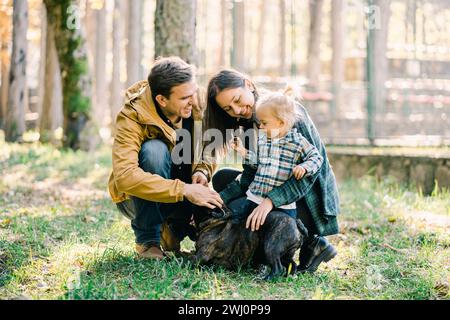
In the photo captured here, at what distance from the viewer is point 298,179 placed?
373cm

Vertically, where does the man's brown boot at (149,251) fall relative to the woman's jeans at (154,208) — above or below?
below

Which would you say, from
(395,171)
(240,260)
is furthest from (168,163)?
(395,171)

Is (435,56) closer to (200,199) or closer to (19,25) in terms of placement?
(200,199)

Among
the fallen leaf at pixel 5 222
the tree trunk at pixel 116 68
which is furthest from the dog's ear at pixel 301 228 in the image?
the tree trunk at pixel 116 68

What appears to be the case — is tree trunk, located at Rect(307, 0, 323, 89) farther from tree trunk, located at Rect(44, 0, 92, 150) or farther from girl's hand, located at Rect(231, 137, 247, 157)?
girl's hand, located at Rect(231, 137, 247, 157)

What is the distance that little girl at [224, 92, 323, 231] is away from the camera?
12.2ft

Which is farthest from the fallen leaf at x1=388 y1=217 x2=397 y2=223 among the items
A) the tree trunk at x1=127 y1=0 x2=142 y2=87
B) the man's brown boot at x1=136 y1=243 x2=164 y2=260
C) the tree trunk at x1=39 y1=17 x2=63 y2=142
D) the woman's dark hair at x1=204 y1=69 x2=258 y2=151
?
the tree trunk at x1=39 y1=17 x2=63 y2=142

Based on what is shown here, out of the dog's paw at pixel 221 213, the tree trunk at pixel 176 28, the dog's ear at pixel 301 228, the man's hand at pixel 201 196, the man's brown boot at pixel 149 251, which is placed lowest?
the man's brown boot at pixel 149 251

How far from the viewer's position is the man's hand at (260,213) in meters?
3.74

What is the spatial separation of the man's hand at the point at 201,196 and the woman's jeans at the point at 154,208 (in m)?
0.28

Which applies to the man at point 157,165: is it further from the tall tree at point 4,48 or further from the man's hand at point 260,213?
the tall tree at point 4,48

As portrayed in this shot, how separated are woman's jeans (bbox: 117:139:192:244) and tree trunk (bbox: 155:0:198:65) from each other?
7.89 ft
